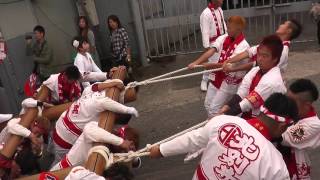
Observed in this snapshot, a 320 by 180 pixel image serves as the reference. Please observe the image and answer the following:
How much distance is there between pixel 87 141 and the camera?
3475 mm

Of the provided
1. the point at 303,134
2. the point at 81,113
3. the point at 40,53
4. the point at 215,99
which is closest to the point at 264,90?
the point at 303,134

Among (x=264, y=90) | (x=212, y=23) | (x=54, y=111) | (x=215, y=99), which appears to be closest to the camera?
(x=264, y=90)

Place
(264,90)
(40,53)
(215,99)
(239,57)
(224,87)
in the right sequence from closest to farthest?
(264,90) < (239,57) < (224,87) < (215,99) < (40,53)

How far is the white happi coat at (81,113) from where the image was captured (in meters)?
3.86

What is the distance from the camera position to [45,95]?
15.3 feet

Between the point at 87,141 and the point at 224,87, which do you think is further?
the point at 224,87

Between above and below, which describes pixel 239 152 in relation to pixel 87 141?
above

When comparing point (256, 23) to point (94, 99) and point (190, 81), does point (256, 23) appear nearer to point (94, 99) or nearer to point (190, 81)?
point (190, 81)

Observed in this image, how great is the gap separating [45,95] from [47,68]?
2726 mm

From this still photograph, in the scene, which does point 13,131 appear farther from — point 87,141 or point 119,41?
point 119,41

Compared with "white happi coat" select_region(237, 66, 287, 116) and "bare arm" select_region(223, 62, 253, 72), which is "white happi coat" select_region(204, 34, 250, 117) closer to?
"bare arm" select_region(223, 62, 253, 72)

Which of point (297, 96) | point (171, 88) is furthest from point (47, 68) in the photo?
point (297, 96)

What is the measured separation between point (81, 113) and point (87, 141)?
0.68 m

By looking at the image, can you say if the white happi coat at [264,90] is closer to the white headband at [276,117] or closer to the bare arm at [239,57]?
the bare arm at [239,57]
